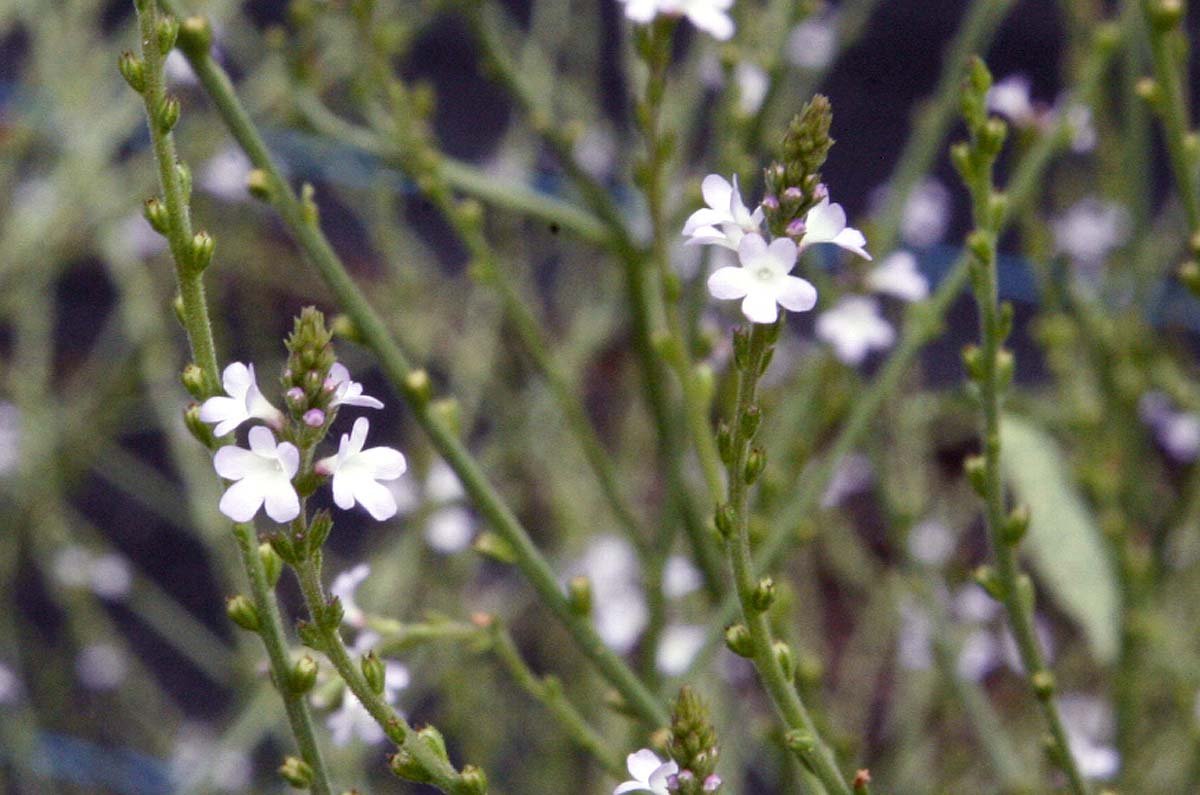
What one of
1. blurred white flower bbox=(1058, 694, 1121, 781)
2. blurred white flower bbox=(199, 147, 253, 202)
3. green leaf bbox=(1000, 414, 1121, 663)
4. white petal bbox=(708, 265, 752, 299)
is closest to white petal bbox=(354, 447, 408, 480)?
white petal bbox=(708, 265, 752, 299)

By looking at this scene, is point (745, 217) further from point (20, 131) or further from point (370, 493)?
point (20, 131)

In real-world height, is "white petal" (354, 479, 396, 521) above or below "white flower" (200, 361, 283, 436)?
below

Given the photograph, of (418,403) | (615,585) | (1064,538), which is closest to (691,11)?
(418,403)

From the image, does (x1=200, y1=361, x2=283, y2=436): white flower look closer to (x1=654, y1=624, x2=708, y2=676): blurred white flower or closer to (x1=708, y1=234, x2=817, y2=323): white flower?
(x1=708, y1=234, x2=817, y2=323): white flower

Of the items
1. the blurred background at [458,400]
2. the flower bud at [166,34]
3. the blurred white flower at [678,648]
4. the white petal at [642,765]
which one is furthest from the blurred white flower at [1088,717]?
the flower bud at [166,34]

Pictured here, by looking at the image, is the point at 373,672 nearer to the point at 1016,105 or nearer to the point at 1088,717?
the point at 1016,105

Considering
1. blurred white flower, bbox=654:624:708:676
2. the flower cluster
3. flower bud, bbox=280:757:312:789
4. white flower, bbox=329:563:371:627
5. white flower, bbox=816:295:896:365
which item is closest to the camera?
the flower cluster

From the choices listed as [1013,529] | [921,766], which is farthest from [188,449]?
[1013,529]
